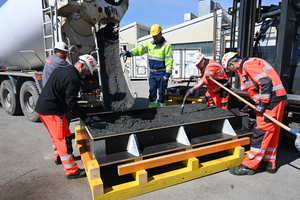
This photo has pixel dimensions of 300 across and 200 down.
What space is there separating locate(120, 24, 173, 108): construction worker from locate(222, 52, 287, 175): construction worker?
1923 millimetres

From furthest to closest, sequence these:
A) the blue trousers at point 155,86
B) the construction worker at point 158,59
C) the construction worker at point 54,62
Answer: the blue trousers at point 155,86 → the construction worker at point 158,59 → the construction worker at point 54,62

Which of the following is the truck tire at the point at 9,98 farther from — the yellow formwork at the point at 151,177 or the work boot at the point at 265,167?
the work boot at the point at 265,167

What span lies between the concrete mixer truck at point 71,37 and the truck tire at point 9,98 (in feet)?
0.40

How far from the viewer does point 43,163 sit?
11.2ft

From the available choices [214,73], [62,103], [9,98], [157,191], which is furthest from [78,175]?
[9,98]

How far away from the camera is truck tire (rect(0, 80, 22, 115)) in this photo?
6.22 metres

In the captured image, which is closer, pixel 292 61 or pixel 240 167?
pixel 240 167

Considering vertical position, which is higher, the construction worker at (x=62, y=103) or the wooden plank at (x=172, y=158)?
the construction worker at (x=62, y=103)

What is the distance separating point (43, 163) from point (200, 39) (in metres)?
Result: 16.7

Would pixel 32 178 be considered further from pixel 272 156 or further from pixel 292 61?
pixel 292 61

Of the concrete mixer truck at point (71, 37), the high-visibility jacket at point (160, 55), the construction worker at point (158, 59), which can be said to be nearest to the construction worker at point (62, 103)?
the concrete mixer truck at point (71, 37)

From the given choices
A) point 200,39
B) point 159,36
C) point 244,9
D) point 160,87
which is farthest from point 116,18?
point 200,39

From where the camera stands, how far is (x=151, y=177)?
8.48ft

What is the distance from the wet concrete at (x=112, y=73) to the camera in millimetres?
4285
